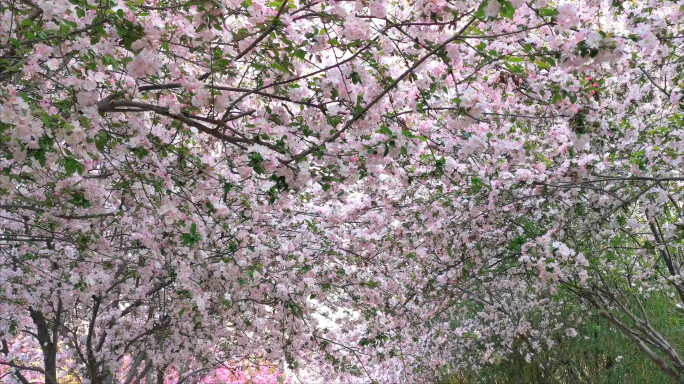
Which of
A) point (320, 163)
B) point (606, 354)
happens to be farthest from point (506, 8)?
point (606, 354)

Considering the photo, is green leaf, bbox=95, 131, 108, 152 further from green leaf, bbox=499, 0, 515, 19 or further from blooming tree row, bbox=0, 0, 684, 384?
green leaf, bbox=499, 0, 515, 19

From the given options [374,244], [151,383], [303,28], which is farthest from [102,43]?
[151,383]

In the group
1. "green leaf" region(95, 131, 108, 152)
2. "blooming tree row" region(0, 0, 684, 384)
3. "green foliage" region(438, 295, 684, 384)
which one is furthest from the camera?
"green foliage" region(438, 295, 684, 384)

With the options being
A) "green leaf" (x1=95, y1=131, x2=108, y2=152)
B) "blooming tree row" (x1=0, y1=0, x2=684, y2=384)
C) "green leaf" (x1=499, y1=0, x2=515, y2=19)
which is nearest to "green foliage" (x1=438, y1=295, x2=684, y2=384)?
"blooming tree row" (x1=0, y1=0, x2=684, y2=384)

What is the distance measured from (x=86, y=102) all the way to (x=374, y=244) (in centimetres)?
421

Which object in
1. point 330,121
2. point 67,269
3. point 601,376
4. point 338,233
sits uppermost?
point 338,233

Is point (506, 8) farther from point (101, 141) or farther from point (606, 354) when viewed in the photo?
point (606, 354)

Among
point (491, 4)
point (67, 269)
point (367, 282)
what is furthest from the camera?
point (367, 282)

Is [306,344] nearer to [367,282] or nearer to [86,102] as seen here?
[367,282]

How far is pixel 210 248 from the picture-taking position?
5.42 metres

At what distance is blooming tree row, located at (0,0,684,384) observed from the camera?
3213 millimetres

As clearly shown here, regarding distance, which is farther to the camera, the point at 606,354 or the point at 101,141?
the point at 606,354

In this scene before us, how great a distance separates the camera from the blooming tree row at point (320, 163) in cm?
321

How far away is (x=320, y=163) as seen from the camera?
4.29 m
